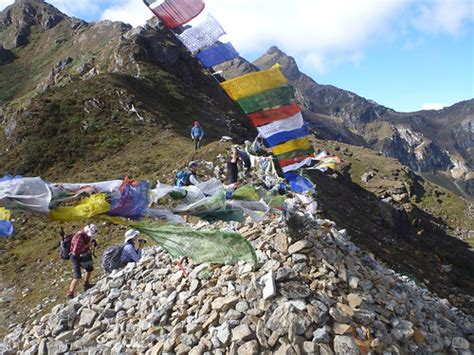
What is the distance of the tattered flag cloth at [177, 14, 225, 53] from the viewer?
9.67 meters

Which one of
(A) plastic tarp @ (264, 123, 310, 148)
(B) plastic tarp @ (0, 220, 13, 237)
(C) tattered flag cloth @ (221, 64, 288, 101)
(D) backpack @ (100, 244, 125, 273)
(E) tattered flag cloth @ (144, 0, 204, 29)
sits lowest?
(D) backpack @ (100, 244, 125, 273)

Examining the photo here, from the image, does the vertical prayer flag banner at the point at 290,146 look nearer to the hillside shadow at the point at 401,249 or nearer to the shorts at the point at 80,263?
the shorts at the point at 80,263

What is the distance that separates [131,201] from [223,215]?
5.85 ft

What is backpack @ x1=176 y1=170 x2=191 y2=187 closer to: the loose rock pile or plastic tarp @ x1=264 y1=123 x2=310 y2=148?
plastic tarp @ x1=264 y1=123 x2=310 y2=148

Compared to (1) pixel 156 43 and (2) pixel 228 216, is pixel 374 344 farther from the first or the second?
(1) pixel 156 43

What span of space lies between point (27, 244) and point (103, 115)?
18713mm

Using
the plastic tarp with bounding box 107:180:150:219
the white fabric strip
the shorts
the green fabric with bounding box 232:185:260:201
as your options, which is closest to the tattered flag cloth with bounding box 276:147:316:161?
the white fabric strip

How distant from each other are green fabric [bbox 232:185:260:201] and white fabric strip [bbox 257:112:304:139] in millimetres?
2847

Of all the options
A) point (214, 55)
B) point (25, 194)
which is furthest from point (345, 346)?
point (214, 55)

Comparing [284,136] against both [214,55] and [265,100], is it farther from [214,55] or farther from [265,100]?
[214,55]

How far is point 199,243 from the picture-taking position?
20.2 feet

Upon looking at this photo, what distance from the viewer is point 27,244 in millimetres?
18844

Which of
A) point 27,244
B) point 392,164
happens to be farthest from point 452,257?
point 392,164

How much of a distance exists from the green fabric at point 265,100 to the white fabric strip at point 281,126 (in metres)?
0.56
